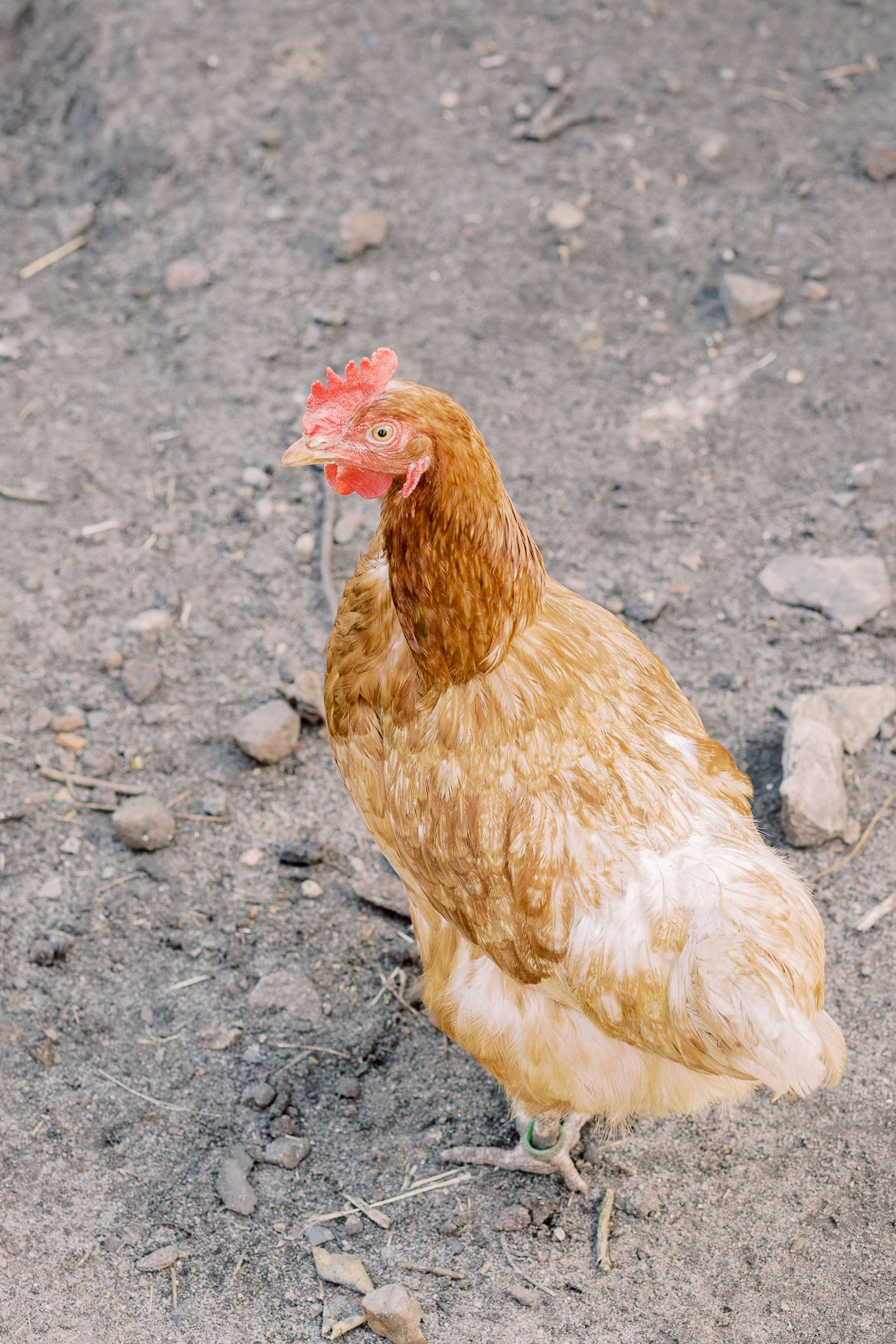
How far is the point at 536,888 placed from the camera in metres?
2.48

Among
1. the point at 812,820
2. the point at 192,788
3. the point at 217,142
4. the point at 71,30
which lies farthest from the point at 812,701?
the point at 71,30

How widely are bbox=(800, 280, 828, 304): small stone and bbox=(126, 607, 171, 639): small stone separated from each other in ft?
10.4

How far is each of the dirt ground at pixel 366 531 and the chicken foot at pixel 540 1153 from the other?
0.17 feet

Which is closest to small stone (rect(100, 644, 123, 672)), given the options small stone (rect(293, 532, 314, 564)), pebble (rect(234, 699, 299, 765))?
pebble (rect(234, 699, 299, 765))

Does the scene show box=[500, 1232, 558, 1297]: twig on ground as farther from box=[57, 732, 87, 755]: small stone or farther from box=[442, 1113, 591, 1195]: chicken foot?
box=[57, 732, 87, 755]: small stone

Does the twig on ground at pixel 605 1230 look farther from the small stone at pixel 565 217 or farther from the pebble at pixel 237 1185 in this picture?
the small stone at pixel 565 217

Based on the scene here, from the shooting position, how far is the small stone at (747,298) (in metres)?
4.99

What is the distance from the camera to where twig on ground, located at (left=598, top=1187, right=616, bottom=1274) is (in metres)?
2.80

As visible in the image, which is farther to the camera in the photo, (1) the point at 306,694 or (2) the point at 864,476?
(2) the point at 864,476

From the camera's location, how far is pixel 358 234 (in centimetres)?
540

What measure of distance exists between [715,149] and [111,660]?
12.8 ft

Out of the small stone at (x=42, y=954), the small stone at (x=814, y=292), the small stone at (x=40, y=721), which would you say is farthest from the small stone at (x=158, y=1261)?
→ the small stone at (x=814, y=292)

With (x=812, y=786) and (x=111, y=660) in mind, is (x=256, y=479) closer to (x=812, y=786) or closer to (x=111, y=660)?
(x=111, y=660)

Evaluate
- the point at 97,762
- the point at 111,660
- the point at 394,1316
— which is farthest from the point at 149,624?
the point at 394,1316
